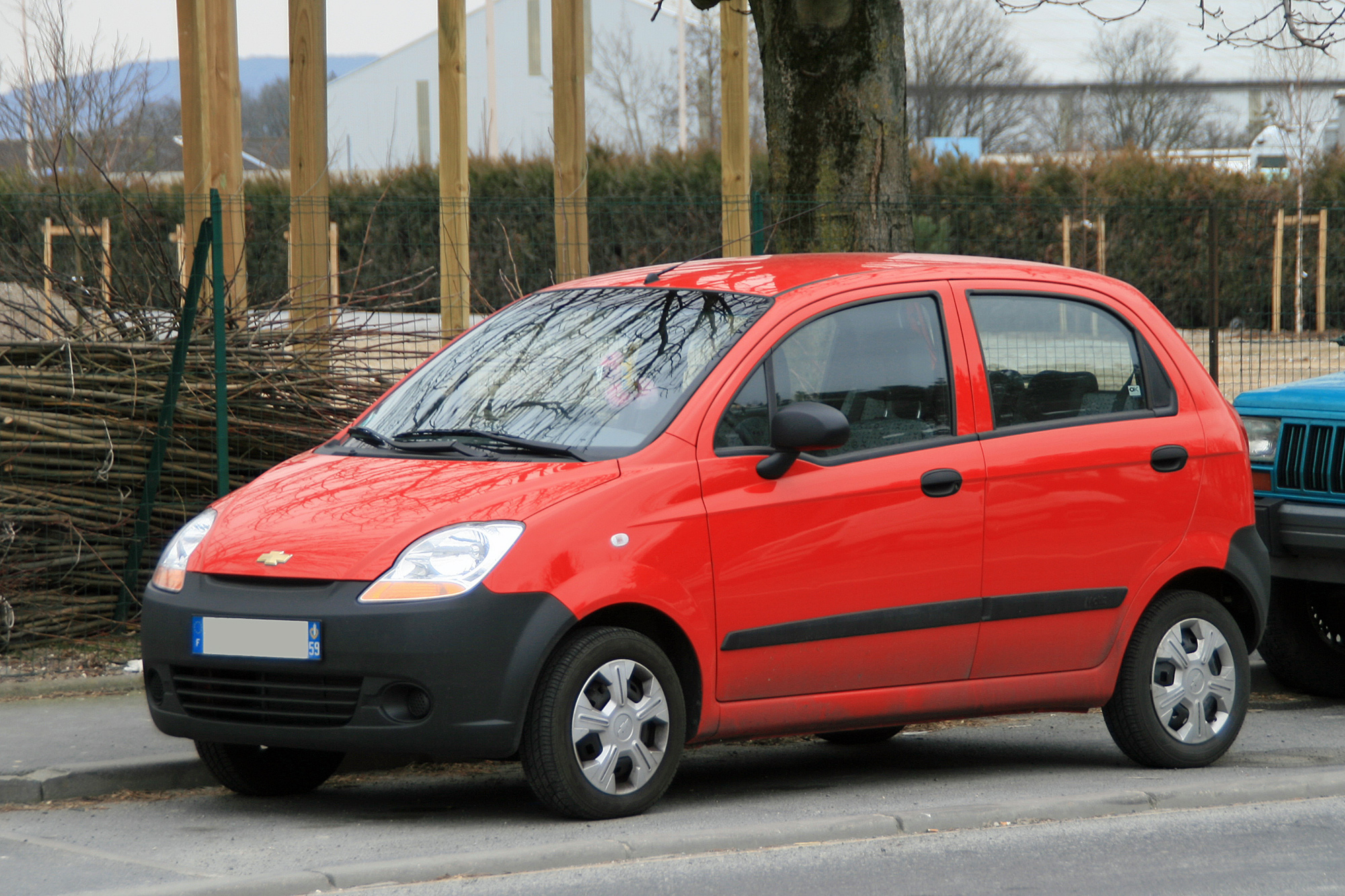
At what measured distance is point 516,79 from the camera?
203ft

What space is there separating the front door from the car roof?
6.6 inches

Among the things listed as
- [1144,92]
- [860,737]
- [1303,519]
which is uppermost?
[1144,92]

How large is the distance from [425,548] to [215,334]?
12.9ft

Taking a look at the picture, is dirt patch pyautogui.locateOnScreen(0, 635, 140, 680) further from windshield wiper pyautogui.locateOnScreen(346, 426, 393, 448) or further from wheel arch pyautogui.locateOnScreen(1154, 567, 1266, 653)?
wheel arch pyautogui.locateOnScreen(1154, 567, 1266, 653)

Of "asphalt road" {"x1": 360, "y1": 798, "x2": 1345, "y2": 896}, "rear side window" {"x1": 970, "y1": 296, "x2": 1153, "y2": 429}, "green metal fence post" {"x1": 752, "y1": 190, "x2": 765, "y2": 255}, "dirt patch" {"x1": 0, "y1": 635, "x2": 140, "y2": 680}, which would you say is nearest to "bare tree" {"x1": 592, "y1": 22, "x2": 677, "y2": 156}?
"green metal fence post" {"x1": 752, "y1": 190, "x2": 765, "y2": 255}

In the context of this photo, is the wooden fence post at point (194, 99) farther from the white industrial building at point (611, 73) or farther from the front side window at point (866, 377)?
the white industrial building at point (611, 73)

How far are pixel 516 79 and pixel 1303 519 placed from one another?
188ft

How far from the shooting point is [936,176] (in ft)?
81.5

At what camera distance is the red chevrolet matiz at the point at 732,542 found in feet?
15.7

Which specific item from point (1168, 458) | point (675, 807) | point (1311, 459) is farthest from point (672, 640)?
point (1311, 459)

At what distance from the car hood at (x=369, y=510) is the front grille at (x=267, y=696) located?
0.31 m

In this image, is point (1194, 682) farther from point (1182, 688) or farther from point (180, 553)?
point (180, 553)

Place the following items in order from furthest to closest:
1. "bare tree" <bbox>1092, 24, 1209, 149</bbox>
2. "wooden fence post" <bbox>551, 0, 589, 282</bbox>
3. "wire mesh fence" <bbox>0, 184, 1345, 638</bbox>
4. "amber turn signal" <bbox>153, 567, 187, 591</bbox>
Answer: "bare tree" <bbox>1092, 24, 1209, 149</bbox>
"wooden fence post" <bbox>551, 0, 589, 282</bbox>
"wire mesh fence" <bbox>0, 184, 1345, 638</bbox>
"amber turn signal" <bbox>153, 567, 187, 591</bbox>

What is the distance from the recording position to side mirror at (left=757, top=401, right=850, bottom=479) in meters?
5.12
